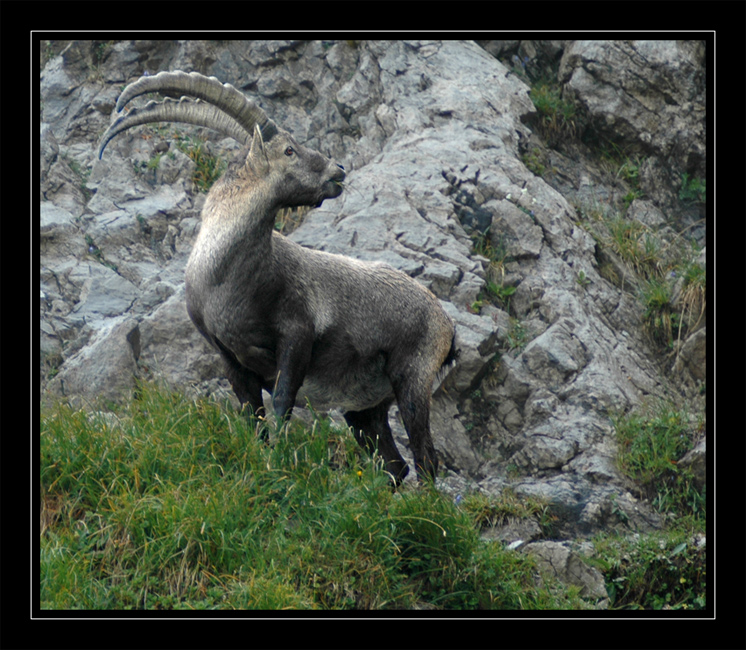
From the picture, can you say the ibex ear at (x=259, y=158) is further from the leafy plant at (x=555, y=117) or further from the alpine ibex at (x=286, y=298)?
the leafy plant at (x=555, y=117)

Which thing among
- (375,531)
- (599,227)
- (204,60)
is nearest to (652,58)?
(599,227)

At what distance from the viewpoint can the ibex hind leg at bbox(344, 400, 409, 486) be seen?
707 cm

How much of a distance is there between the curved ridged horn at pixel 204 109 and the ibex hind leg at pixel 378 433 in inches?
93.7

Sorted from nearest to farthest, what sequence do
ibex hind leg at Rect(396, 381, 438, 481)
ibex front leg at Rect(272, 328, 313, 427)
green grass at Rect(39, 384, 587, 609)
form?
green grass at Rect(39, 384, 587, 609)
ibex front leg at Rect(272, 328, 313, 427)
ibex hind leg at Rect(396, 381, 438, 481)

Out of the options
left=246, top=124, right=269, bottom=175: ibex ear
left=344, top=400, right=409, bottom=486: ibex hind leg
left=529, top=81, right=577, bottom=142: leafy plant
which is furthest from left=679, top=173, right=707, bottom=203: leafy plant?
left=246, top=124, right=269, bottom=175: ibex ear

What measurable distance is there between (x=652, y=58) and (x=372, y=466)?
7386 millimetres

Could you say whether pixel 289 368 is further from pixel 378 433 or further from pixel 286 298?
pixel 378 433

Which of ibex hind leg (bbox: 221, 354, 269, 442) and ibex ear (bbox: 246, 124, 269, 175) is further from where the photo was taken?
ibex hind leg (bbox: 221, 354, 269, 442)

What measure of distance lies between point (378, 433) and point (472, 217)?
127 inches

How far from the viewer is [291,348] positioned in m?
6.11

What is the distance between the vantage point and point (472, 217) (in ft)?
31.0

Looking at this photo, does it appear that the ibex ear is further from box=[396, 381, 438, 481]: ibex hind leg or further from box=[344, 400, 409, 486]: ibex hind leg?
box=[344, 400, 409, 486]: ibex hind leg

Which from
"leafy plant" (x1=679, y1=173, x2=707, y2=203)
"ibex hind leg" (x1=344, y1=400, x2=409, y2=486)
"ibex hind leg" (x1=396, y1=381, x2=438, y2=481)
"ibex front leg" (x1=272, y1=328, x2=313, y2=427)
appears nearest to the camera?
"ibex front leg" (x1=272, y1=328, x2=313, y2=427)

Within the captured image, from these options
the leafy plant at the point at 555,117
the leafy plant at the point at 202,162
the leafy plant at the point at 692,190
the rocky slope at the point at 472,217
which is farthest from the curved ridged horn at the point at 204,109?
the leafy plant at the point at 692,190
